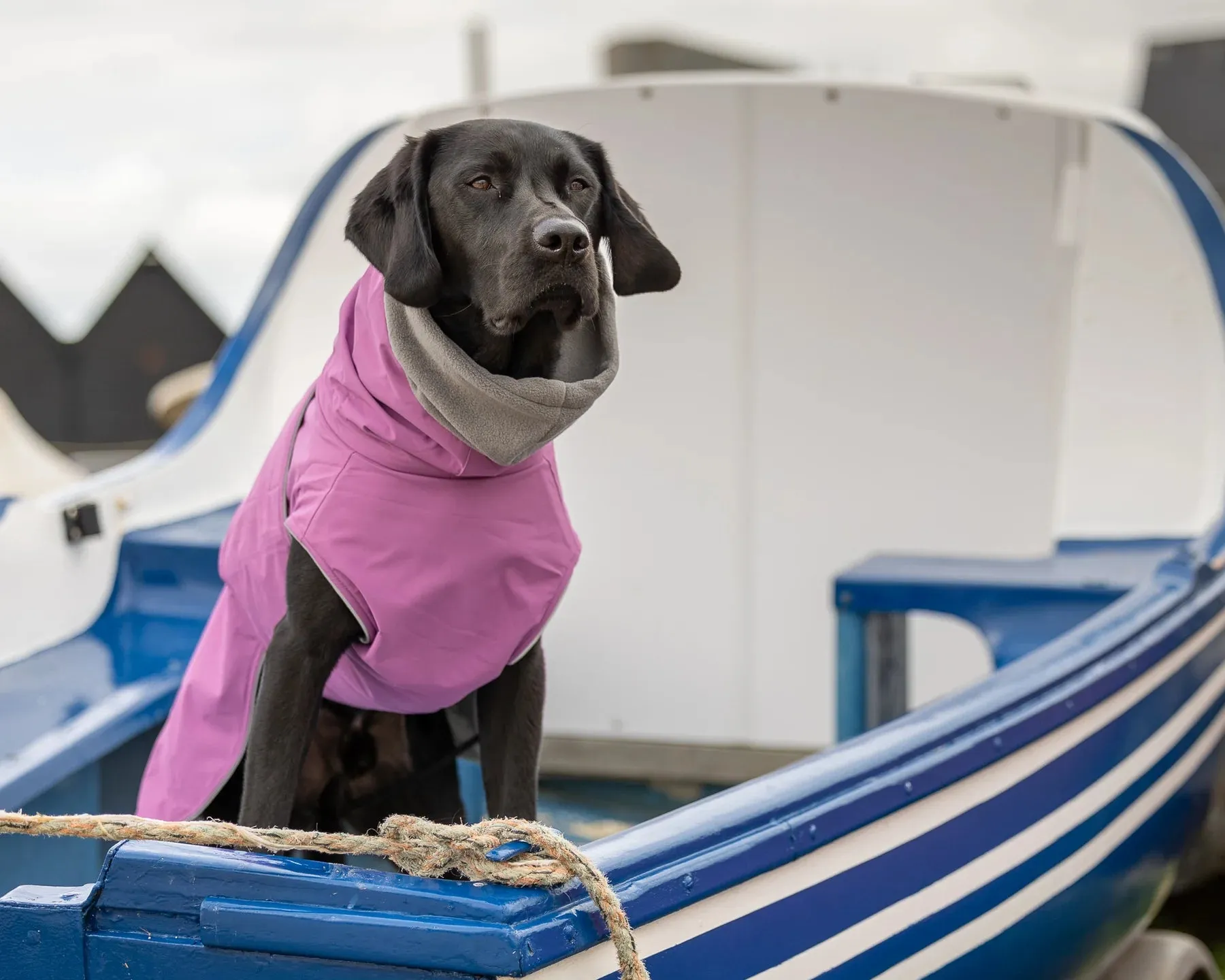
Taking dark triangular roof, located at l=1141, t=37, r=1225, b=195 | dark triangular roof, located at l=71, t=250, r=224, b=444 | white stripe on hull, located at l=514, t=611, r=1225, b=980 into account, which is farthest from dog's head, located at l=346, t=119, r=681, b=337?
dark triangular roof, located at l=71, t=250, r=224, b=444

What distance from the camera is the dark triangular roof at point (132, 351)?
11.0 meters

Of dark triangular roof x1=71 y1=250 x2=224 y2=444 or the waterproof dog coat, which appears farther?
dark triangular roof x1=71 y1=250 x2=224 y2=444

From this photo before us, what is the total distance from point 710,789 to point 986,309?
1.18 metres

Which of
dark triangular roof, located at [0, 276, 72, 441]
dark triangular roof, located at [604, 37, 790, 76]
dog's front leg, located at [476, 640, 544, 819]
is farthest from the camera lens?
dark triangular roof, located at [0, 276, 72, 441]

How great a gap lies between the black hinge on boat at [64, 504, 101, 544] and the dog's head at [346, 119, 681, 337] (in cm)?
157

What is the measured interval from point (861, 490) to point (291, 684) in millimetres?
1816

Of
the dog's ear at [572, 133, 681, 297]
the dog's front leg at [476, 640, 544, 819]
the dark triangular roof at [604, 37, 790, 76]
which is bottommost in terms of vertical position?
the dog's front leg at [476, 640, 544, 819]

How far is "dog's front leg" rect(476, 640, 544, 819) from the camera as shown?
1653mm

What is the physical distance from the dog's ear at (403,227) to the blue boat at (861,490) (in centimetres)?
99

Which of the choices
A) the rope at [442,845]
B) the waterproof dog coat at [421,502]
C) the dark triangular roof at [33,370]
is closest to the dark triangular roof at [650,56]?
the waterproof dog coat at [421,502]

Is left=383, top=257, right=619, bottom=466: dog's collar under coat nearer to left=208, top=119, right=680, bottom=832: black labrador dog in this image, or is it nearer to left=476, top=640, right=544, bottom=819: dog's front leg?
left=208, top=119, right=680, bottom=832: black labrador dog

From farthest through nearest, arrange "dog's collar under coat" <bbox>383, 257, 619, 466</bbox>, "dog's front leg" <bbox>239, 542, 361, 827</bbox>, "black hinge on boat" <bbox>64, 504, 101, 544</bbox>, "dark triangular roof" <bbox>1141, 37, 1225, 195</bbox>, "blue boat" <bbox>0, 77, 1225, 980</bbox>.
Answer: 1. "dark triangular roof" <bbox>1141, 37, 1225, 195</bbox>
2. "black hinge on boat" <bbox>64, 504, 101, 544</bbox>
3. "blue boat" <bbox>0, 77, 1225, 980</bbox>
4. "dog's front leg" <bbox>239, 542, 361, 827</bbox>
5. "dog's collar under coat" <bbox>383, 257, 619, 466</bbox>

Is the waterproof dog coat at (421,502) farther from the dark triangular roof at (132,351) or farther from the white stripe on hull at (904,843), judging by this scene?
the dark triangular roof at (132,351)

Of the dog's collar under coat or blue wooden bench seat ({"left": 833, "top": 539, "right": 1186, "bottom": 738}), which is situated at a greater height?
the dog's collar under coat
